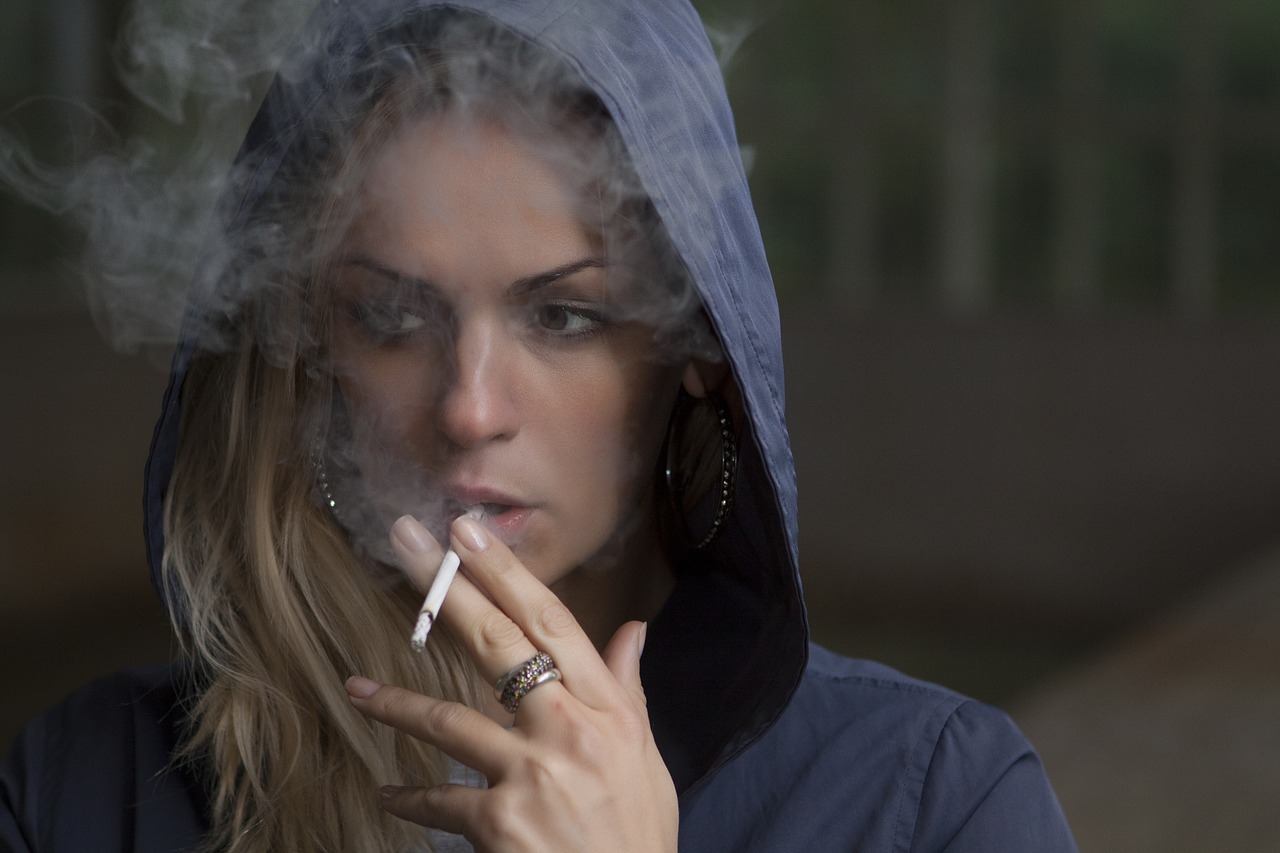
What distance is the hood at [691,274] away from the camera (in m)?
0.98

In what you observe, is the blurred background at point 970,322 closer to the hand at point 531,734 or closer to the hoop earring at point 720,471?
the hoop earring at point 720,471

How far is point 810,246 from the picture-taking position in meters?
6.62

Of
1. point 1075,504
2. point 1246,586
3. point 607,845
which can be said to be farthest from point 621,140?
point 1075,504

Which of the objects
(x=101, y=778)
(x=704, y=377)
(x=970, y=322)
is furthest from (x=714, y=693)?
(x=970, y=322)

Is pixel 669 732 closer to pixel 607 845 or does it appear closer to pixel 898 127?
pixel 607 845

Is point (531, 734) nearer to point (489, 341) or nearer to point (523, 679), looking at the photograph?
point (523, 679)

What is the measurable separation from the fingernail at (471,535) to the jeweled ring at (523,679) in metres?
0.09

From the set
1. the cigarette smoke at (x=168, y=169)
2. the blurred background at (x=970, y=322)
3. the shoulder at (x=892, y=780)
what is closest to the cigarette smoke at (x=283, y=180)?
the cigarette smoke at (x=168, y=169)

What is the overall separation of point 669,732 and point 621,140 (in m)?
0.51

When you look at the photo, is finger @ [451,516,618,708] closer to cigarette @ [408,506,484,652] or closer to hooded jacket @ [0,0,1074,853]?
cigarette @ [408,506,484,652]

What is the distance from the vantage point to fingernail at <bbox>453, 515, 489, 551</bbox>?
0.89 meters

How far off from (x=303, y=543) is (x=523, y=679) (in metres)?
0.36

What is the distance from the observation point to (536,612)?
0.88 metres

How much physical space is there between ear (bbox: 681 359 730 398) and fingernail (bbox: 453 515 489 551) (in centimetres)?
30
